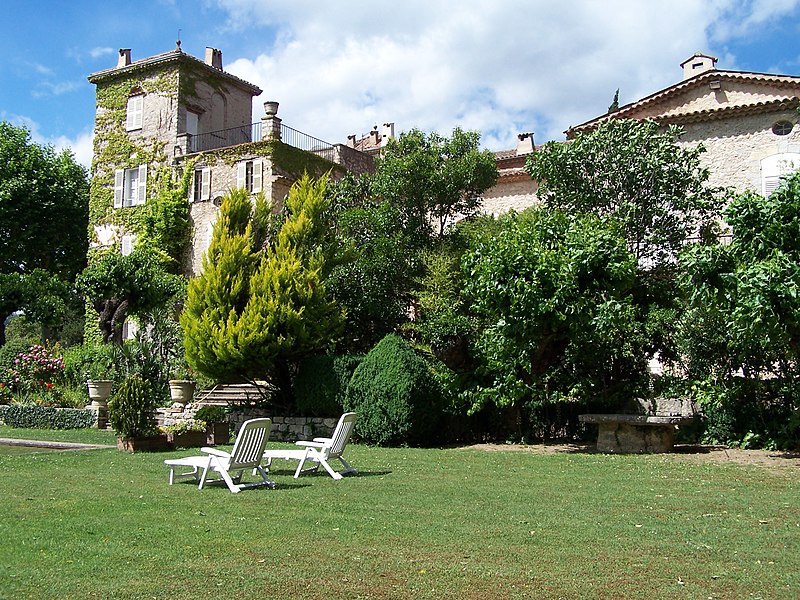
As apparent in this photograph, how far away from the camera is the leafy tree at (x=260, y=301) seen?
704 inches

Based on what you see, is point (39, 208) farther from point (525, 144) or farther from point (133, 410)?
point (133, 410)

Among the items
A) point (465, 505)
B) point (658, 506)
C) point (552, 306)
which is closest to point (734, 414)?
point (552, 306)

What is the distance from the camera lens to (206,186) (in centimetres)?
3048

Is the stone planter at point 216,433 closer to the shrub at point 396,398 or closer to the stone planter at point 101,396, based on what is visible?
the shrub at point 396,398

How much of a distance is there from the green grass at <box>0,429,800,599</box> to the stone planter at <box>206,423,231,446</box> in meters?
4.41

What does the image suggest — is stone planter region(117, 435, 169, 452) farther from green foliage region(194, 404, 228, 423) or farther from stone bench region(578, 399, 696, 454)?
stone bench region(578, 399, 696, 454)

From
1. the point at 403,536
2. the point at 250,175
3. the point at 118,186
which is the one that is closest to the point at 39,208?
the point at 118,186

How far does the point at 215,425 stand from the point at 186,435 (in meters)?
0.66

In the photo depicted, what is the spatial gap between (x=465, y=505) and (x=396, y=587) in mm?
3484

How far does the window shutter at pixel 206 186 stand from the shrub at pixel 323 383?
13924mm

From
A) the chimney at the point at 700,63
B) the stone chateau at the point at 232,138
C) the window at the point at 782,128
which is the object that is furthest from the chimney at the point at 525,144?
the window at the point at 782,128

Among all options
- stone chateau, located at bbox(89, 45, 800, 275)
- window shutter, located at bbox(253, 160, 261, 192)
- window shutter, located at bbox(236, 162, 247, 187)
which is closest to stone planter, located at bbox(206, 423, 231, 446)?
stone chateau, located at bbox(89, 45, 800, 275)

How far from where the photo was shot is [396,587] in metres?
5.29

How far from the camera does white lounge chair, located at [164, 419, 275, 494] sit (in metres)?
9.77
